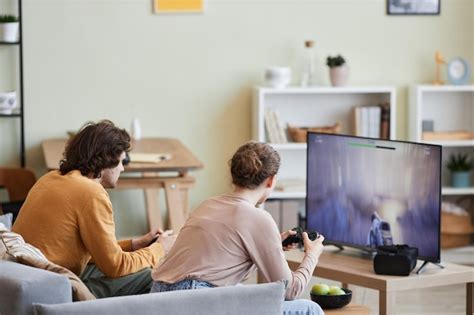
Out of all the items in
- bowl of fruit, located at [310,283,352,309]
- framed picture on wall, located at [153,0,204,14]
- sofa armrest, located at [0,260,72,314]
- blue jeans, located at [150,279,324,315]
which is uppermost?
framed picture on wall, located at [153,0,204,14]

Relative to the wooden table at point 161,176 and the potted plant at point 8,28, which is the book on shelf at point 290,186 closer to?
the wooden table at point 161,176

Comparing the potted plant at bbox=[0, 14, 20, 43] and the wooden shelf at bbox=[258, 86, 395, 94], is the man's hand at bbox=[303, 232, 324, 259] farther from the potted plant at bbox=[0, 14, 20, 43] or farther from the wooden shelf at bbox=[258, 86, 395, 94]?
the potted plant at bbox=[0, 14, 20, 43]

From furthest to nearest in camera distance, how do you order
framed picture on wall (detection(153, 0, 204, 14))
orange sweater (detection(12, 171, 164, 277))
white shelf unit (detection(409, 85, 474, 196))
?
white shelf unit (detection(409, 85, 474, 196))
framed picture on wall (detection(153, 0, 204, 14))
orange sweater (detection(12, 171, 164, 277))

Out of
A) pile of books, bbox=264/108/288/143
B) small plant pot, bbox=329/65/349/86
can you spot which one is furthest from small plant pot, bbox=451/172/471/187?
pile of books, bbox=264/108/288/143

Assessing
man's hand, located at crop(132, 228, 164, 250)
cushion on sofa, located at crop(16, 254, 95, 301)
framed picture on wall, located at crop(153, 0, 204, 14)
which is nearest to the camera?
cushion on sofa, located at crop(16, 254, 95, 301)

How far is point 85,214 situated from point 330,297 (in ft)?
3.13

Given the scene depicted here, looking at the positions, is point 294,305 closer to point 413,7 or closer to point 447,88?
point 447,88

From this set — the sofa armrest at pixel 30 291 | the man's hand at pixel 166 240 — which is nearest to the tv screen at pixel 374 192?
the man's hand at pixel 166 240

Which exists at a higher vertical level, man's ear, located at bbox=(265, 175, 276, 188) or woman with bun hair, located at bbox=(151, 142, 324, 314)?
man's ear, located at bbox=(265, 175, 276, 188)

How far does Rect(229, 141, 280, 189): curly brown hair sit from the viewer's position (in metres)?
3.42

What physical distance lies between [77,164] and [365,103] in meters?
3.33

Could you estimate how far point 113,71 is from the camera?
6340mm

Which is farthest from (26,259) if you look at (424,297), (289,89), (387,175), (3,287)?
(289,89)

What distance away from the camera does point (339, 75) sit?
639cm
